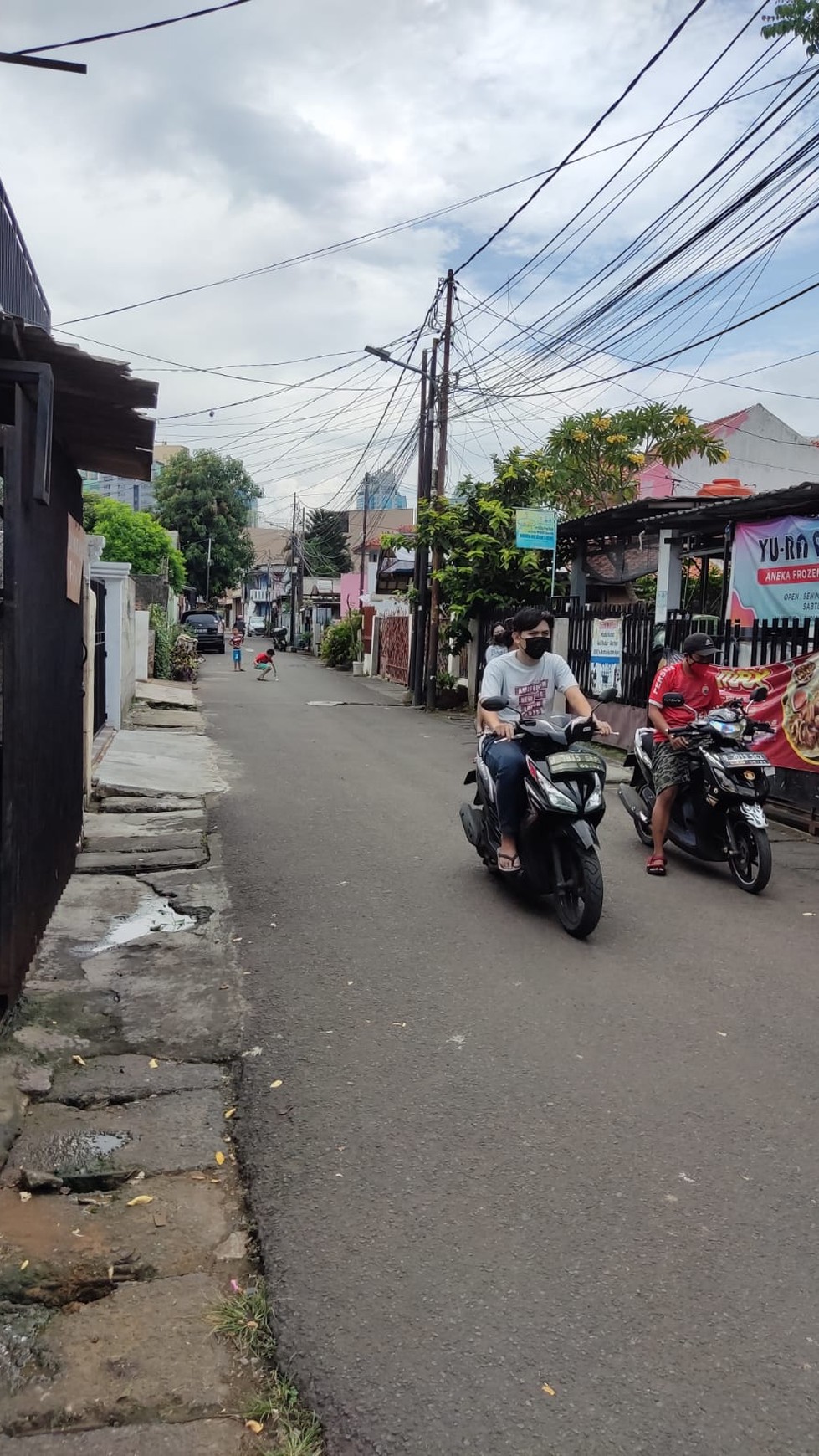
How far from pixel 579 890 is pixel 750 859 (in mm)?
1729

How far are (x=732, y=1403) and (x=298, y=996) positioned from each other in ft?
9.15

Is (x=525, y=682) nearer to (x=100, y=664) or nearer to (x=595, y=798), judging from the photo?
(x=595, y=798)

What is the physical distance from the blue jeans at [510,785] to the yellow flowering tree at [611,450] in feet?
52.4

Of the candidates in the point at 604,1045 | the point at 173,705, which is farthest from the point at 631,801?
the point at 173,705

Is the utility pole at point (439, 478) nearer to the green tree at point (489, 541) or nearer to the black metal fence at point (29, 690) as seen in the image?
the green tree at point (489, 541)

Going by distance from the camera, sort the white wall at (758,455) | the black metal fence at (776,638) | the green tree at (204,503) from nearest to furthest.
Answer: the black metal fence at (776,638), the white wall at (758,455), the green tree at (204,503)

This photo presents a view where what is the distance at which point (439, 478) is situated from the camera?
22.4m

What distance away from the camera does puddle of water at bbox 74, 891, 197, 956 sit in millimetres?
5551

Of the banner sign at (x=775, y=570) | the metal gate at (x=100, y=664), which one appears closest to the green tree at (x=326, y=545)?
the metal gate at (x=100, y=664)

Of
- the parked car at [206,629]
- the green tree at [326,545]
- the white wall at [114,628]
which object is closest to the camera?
the white wall at [114,628]

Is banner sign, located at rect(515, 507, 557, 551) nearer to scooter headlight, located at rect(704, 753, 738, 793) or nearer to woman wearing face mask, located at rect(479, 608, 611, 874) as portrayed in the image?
scooter headlight, located at rect(704, 753, 738, 793)

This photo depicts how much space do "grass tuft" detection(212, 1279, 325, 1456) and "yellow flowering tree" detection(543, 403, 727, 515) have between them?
1989cm

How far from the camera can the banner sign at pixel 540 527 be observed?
52.6 ft

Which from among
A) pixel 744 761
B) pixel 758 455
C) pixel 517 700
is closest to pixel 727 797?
pixel 744 761
